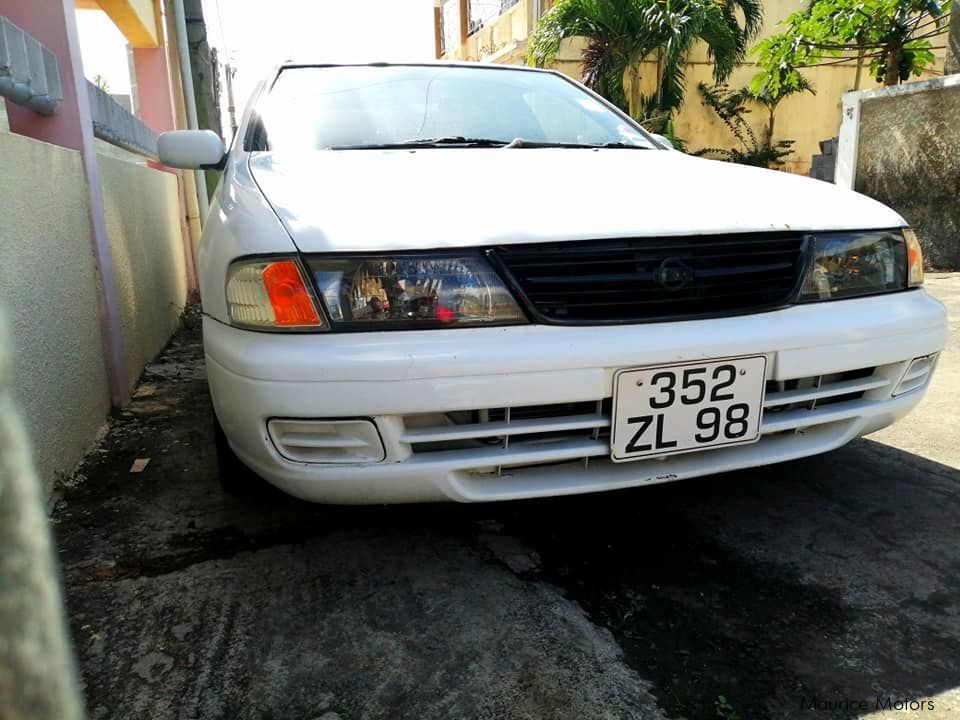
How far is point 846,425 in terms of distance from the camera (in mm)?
2080

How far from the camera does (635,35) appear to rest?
12023 millimetres

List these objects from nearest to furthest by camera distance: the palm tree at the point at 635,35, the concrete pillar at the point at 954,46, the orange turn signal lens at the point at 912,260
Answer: the orange turn signal lens at the point at 912,260 → the concrete pillar at the point at 954,46 → the palm tree at the point at 635,35

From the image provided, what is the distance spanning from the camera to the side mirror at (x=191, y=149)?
2686 millimetres

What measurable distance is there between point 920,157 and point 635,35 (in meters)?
6.06

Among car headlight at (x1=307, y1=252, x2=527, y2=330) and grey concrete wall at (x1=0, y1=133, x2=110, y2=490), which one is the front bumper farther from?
grey concrete wall at (x1=0, y1=133, x2=110, y2=490)

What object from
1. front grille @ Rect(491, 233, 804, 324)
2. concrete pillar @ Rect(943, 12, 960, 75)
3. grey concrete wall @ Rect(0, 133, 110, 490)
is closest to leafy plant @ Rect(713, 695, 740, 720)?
front grille @ Rect(491, 233, 804, 324)

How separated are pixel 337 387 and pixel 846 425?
141 centimetres

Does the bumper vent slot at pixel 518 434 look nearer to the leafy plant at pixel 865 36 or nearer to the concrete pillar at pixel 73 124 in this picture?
the concrete pillar at pixel 73 124

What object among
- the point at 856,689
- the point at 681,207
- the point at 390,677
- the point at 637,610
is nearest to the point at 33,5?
the point at 681,207

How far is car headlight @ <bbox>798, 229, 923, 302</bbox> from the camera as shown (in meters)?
1.97

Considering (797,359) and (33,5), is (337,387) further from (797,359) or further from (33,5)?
(33,5)

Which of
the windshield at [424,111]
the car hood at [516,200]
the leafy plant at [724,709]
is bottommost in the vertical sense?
the leafy plant at [724,709]

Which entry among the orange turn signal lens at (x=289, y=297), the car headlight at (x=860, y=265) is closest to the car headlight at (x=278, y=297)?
the orange turn signal lens at (x=289, y=297)

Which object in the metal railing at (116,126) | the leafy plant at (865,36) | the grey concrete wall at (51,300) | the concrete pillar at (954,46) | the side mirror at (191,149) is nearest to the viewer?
the grey concrete wall at (51,300)
